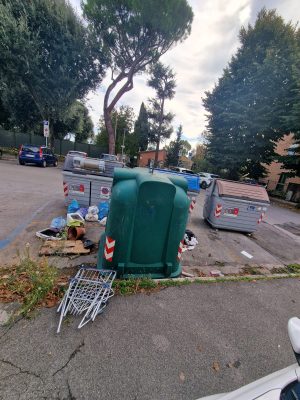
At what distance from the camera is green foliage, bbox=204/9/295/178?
16.5m

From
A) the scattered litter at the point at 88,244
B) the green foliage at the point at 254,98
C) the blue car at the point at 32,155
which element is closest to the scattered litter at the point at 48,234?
the scattered litter at the point at 88,244

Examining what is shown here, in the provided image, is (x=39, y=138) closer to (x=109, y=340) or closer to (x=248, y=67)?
(x=248, y=67)

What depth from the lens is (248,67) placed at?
61.3ft

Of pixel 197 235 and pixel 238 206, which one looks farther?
pixel 238 206

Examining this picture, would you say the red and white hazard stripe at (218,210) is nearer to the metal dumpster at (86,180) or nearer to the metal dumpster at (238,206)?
the metal dumpster at (238,206)

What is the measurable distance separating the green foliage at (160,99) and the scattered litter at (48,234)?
2681 centimetres

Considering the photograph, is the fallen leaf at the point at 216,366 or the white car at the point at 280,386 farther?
the fallen leaf at the point at 216,366

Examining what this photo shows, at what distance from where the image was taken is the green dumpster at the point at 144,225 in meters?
3.17

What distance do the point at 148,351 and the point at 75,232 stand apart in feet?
10.3

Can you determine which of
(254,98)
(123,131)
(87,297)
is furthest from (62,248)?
(123,131)

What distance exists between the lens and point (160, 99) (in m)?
32.4

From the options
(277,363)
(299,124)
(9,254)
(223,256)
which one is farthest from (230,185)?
(299,124)

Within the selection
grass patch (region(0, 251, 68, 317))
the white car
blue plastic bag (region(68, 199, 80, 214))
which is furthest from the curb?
blue plastic bag (region(68, 199, 80, 214))

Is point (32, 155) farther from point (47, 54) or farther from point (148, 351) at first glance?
point (148, 351)
